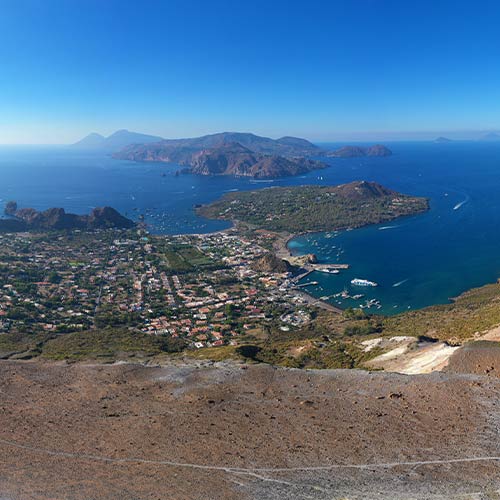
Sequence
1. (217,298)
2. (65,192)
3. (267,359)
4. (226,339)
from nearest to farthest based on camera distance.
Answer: (267,359) < (226,339) < (217,298) < (65,192)

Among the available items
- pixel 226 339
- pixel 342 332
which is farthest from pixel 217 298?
pixel 342 332

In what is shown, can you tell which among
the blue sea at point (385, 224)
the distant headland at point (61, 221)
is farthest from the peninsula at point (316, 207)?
the distant headland at point (61, 221)

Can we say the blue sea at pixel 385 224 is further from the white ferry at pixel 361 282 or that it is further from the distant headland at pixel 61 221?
the distant headland at pixel 61 221

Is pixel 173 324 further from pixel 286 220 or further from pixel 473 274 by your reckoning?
pixel 286 220

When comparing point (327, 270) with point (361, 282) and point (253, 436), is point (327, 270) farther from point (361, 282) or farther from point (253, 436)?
point (253, 436)

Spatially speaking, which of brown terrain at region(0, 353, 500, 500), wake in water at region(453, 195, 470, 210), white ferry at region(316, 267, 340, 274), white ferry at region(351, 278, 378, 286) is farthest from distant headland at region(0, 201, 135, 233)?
wake in water at region(453, 195, 470, 210)

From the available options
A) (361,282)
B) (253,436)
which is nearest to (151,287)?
(361,282)
